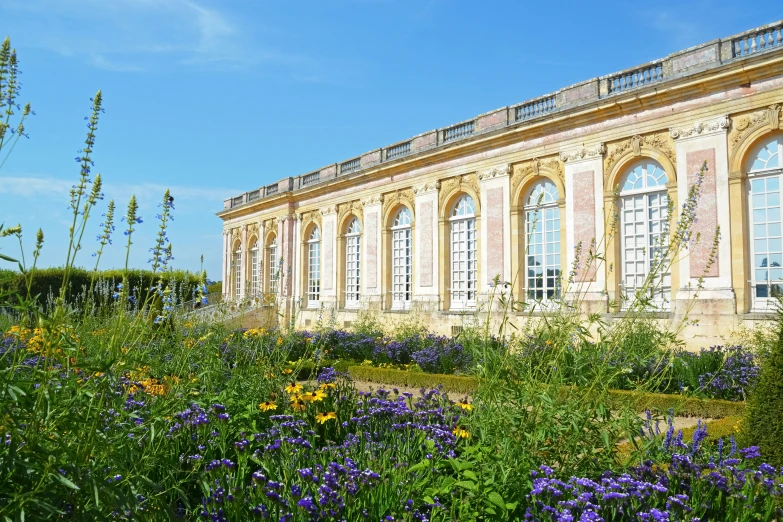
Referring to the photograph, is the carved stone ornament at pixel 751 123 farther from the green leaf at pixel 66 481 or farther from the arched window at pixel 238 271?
the arched window at pixel 238 271

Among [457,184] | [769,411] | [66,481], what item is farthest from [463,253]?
[66,481]

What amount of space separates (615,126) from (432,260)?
6.21 meters

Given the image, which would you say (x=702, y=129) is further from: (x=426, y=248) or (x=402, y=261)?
(x=402, y=261)

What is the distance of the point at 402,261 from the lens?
18.7 metres

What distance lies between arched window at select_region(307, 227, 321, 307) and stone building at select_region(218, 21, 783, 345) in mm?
590

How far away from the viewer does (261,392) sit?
444 centimetres

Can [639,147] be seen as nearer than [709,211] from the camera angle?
No

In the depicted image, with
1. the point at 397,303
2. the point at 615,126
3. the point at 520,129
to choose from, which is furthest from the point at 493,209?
the point at 397,303

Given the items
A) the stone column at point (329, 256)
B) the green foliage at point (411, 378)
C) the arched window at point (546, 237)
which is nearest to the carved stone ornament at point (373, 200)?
the stone column at point (329, 256)

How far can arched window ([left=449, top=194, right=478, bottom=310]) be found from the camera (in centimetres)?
1634

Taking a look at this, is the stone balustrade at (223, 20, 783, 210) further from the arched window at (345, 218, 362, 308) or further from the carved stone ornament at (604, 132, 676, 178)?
the arched window at (345, 218, 362, 308)

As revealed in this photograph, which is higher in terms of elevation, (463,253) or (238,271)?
(463,253)

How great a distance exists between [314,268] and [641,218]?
1324 cm

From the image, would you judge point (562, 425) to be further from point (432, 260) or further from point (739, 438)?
point (432, 260)
